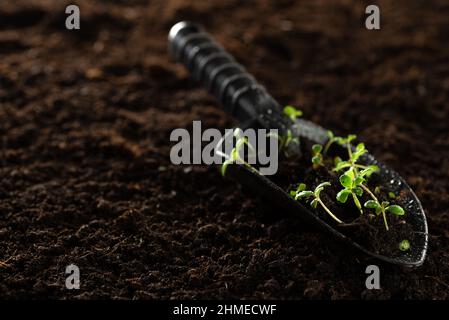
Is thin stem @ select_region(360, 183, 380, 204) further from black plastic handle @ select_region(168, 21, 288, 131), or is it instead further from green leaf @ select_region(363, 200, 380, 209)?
black plastic handle @ select_region(168, 21, 288, 131)

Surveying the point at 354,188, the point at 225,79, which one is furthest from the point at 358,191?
the point at 225,79

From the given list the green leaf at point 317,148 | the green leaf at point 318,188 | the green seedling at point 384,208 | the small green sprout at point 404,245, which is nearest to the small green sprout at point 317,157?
the green leaf at point 317,148

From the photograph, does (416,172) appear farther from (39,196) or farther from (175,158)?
(39,196)

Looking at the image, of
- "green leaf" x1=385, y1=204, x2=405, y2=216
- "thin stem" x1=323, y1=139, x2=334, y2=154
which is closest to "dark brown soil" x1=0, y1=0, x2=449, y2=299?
"green leaf" x1=385, y1=204, x2=405, y2=216

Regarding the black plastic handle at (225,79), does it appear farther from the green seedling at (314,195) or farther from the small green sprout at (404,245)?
the small green sprout at (404,245)

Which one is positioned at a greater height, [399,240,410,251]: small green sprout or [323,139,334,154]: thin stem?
[323,139,334,154]: thin stem

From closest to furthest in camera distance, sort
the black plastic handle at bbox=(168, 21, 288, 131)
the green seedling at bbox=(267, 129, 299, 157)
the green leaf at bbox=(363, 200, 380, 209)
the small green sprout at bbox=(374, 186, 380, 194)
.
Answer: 1. the green leaf at bbox=(363, 200, 380, 209)
2. the small green sprout at bbox=(374, 186, 380, 194)
3. the green seedling at bbox=(267, 129, 299, 157)
4. the black plastic handle at bbox=(168, 21, 288, 131)

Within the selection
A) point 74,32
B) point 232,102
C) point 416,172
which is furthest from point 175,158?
point 74,32
